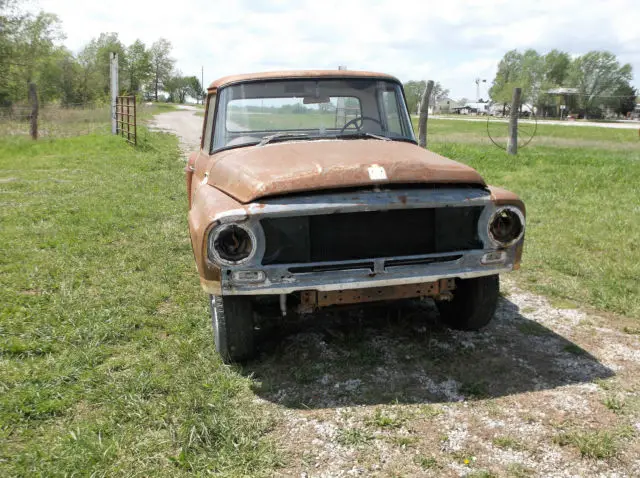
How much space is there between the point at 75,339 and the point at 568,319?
139 inches

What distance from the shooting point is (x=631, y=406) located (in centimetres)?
296

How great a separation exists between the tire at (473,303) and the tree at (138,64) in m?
78.4

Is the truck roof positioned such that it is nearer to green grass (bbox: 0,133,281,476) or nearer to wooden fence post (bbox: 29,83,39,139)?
green grass (bbox: 0,133,281,476)

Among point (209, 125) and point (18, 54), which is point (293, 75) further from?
point (18, 54)

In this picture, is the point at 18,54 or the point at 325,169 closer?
the point at 325,169

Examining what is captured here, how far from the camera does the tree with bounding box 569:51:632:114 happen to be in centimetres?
7594

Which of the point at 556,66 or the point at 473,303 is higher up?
the point at 556,66

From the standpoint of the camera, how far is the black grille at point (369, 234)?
3051 millimetres

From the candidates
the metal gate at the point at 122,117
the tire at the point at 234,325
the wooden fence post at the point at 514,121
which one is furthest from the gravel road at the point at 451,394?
the metal gate at the point at 122,117

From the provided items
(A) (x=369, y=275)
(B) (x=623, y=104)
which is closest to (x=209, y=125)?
(A) (x=369, y=275)

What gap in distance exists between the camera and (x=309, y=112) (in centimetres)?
436

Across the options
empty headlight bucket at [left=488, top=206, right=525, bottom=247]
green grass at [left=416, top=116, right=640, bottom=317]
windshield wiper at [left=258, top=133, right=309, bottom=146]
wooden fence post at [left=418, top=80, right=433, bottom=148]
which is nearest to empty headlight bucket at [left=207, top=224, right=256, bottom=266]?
windshield wiper at [left=258, top=133, right=309, bottom=146]

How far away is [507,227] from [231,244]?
1657 mm

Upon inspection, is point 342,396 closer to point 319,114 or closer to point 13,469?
point 13,469
